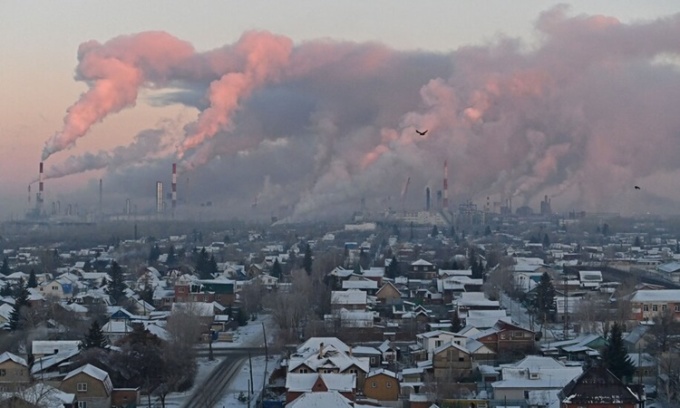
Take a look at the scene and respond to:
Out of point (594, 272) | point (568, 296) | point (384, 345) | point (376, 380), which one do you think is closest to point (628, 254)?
point (594, 272)

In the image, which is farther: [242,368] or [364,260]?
[364,260]

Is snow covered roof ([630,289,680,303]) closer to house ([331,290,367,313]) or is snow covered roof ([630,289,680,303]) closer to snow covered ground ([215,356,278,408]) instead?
house ([331,290,367,313])

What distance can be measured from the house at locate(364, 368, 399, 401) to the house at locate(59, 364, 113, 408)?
3523mm

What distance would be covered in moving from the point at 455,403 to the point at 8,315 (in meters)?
11.9

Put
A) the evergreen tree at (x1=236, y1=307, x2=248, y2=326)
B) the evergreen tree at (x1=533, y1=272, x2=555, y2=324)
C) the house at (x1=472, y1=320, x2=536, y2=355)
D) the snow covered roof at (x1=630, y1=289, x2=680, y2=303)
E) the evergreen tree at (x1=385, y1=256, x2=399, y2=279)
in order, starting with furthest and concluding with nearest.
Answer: the evergreen tree at (x1=385, y1=256, x2=399, y2=279), the evergreen tree at (x1=236, y1=307, x2=248, y2=326), the evergreen tree at (x1=533, y1=272, x2=555, y2=324), the snow covered roof at (x1=630, y1=289, x2=680, y2=303), the house at (x1=472, y1=320, x2=536, y2=355)

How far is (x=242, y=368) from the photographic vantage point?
57.8 feet

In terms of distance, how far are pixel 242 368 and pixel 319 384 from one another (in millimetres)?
3789

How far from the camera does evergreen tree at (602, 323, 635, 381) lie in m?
15.1

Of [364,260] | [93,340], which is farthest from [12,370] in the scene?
[364,260]

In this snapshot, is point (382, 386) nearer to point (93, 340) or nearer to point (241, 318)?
point (93, 340)

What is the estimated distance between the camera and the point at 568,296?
25016 millimetres

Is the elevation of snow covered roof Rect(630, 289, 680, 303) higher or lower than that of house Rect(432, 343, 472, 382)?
higher

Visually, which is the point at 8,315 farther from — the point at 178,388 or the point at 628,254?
the point at 628,254

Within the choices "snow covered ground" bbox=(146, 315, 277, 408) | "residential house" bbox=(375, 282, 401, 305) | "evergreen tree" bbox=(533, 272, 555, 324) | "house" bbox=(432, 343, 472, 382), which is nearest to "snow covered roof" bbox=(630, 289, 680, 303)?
"evergreen tree" bbox=(533, 272, 555, 324)
